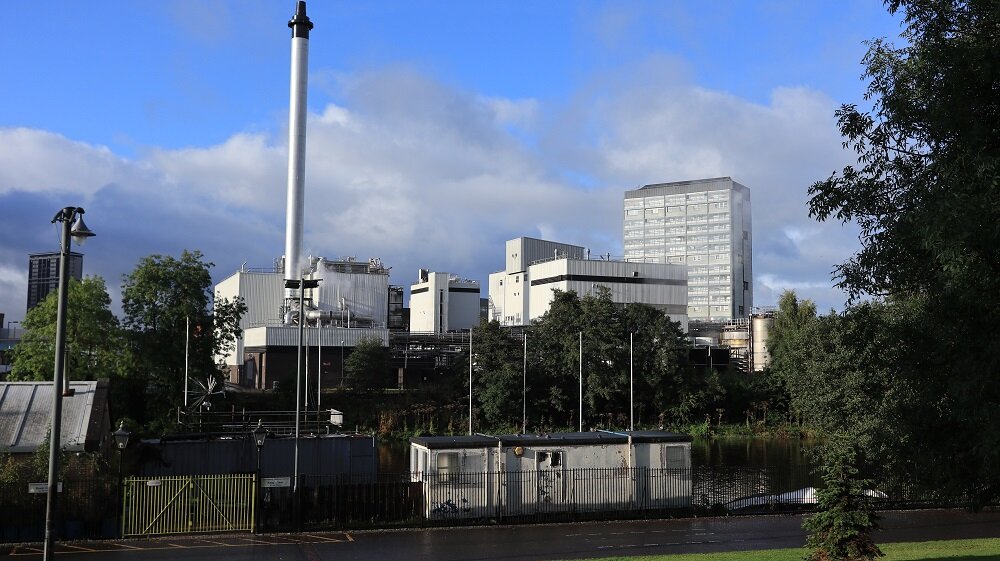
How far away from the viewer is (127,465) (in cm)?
3072

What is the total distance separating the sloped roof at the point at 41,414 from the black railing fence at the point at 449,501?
2.47 metres

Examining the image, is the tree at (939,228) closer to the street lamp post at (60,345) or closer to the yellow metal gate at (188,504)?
the street lamp post at (60,345)

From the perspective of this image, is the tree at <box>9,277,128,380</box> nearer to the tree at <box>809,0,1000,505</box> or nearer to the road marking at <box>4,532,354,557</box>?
the road marking at <box>4,532,354,557</box>

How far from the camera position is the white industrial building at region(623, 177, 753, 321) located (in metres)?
178

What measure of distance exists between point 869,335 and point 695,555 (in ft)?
27.8

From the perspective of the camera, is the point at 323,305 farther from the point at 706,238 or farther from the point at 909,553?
the point at 706,238

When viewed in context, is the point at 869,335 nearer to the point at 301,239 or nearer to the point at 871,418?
the point at 871,418

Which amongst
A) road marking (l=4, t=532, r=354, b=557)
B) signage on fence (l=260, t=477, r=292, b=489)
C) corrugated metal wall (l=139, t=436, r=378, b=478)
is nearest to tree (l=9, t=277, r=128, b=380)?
corrugated metal wall (l=139, t=436, r=378, b=478)

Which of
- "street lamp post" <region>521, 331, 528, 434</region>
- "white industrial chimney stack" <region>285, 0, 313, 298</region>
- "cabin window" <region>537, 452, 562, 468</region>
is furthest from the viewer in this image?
"white industrial chimney stack" <region>285, 0, 313, 298</region>

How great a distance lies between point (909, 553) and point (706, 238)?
162638mm

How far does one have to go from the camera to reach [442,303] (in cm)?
11644

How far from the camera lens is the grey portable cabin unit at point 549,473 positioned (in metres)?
28.3

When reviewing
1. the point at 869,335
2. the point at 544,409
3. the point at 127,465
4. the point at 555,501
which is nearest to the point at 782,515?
the point at 555,501

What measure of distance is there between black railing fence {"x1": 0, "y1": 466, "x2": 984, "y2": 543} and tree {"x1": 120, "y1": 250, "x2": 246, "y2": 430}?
27.9 m
